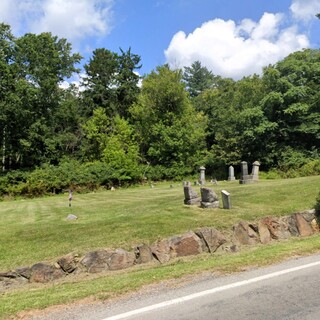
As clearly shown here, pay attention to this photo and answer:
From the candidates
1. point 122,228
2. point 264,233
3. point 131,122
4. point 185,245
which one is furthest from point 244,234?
point 131,122

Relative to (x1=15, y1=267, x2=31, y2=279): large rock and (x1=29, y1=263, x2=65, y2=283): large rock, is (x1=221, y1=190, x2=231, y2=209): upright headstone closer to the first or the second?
(x1=29, y1=263, x2=65, y2=283): large rock

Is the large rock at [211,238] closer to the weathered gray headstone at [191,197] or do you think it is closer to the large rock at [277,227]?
the large rock at [277,227]

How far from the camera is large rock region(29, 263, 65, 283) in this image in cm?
824

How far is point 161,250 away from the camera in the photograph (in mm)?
9344

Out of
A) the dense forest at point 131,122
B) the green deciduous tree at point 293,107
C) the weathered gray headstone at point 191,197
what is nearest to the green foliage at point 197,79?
the dense forest at point 131,122

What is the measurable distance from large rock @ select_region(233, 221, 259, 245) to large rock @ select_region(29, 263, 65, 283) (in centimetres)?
506

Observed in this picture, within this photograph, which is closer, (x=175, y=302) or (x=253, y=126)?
(x=175, y=302)

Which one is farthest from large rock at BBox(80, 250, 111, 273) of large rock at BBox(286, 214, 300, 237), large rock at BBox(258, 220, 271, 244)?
large rock at BBox(286, 214, 300, 237)

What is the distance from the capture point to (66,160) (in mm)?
42281

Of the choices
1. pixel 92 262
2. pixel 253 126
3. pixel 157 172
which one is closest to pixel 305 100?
pixel 253 126

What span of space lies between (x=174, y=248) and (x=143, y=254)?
0.88 meters

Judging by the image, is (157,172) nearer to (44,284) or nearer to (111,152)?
(111,152)

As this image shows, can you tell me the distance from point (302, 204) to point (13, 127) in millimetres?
34772

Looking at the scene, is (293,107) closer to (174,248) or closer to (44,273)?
(174,248)
